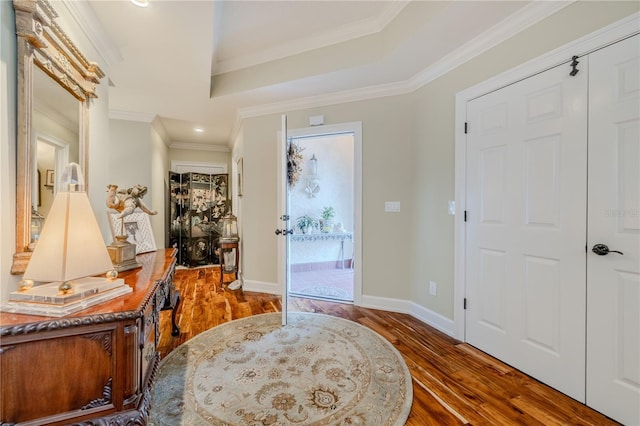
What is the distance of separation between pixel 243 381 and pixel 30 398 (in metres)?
1.09

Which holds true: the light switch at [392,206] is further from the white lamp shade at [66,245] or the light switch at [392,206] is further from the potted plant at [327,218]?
the white lamp shade at [66,245]

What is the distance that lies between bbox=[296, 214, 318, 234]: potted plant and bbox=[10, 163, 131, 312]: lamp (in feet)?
13.2

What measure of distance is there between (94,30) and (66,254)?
68.7 inches

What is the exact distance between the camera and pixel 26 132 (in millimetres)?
1187

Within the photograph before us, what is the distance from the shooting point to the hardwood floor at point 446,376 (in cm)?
150

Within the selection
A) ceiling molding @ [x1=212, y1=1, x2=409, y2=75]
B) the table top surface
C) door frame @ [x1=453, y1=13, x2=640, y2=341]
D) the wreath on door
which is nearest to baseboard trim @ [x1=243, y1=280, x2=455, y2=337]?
door frame @ [x1=453, y1=13, x2=640, y2=341]

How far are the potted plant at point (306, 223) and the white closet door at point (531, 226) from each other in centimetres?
319

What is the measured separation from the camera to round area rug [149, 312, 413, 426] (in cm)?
148

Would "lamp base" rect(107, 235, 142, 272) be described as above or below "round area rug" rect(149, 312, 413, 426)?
above

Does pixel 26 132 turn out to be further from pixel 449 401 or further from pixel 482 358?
pixel 482 358

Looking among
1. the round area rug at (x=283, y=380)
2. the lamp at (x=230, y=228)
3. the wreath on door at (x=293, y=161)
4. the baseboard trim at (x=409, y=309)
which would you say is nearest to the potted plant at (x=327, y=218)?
the wreath on door at (x=293, y=161)

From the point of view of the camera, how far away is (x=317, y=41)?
2.69 meters

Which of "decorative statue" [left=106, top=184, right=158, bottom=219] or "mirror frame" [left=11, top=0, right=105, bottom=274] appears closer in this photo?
"mirror frame" [left=11, top=0, right=105, bottom=274]

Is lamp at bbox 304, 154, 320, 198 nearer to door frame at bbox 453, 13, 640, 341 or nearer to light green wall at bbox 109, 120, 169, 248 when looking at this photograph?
light green wall at bbox 109, 120, 169, 248
